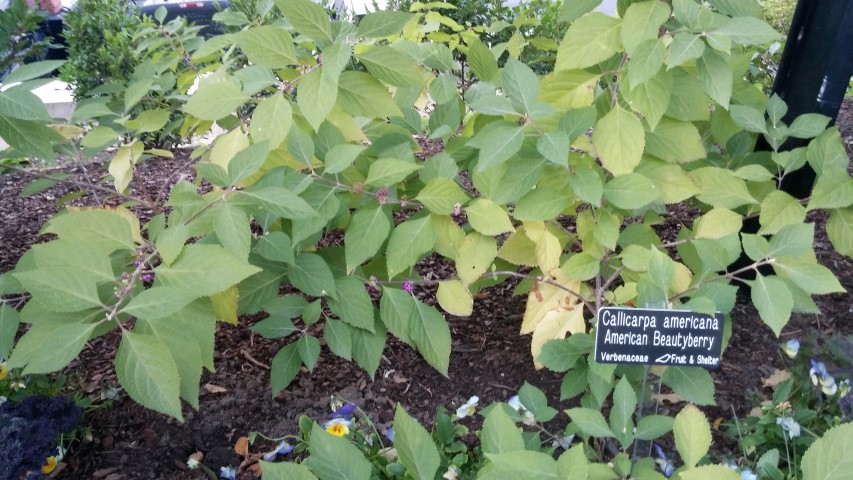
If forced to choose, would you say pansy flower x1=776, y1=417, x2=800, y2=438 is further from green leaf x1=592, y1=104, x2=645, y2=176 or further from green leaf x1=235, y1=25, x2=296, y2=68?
green leaf x1=235, y1=25, x2=296, y2=68

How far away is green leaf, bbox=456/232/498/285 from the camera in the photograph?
1.55 meters

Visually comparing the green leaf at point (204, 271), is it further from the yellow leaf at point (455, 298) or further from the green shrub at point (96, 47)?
the green shrub at point (96, 47)

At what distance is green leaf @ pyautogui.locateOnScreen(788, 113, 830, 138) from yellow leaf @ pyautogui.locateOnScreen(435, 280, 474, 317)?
883 mm

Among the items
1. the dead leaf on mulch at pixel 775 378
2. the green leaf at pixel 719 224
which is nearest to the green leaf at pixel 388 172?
the green leaf at pixel 719 224

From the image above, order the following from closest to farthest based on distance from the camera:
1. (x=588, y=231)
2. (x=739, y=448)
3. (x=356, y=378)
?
(x=588, y=231), (x=739, y=448), (x=356, y=378)

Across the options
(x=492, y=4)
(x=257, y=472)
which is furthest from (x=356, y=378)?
(x=492, y=4)

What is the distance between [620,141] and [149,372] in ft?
3.29

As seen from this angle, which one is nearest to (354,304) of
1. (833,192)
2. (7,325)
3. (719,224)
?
(7,325)

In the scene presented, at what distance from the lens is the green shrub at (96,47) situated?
4273mm

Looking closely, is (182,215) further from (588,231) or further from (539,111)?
(588,231)

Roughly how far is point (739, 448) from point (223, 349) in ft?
5.11

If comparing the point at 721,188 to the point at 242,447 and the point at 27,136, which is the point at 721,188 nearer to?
the point at 242,447

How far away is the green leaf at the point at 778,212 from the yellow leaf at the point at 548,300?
456 millimetres

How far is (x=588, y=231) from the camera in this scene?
1579 mm
